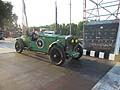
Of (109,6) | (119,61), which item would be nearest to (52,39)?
(119,61)

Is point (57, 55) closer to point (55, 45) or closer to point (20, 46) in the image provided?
point (55, 45)

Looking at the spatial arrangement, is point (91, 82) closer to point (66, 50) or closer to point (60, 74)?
point (60, 74)

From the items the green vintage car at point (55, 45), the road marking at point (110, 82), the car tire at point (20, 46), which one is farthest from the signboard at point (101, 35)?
the car tire at point (20, 46)

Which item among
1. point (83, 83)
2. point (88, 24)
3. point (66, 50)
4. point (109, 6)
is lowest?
point (83, 83)

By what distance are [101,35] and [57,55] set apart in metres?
3.44

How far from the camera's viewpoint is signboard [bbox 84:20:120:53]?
27.1 ft

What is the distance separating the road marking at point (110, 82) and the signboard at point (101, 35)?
310 centimetres

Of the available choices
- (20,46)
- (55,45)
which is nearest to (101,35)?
(55,45)

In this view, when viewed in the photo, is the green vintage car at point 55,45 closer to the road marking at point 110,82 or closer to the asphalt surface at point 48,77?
the asphalt surface at point 48,77

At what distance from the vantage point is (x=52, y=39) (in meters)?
6.99

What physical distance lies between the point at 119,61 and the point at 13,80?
176 inches

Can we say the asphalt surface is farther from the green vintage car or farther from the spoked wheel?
the green vintage car

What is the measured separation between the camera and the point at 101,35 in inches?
344

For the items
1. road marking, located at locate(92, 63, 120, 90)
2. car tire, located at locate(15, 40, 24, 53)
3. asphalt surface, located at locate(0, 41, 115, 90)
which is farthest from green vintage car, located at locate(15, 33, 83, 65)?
road marking, located at locate(92, 63, 120, 90)
